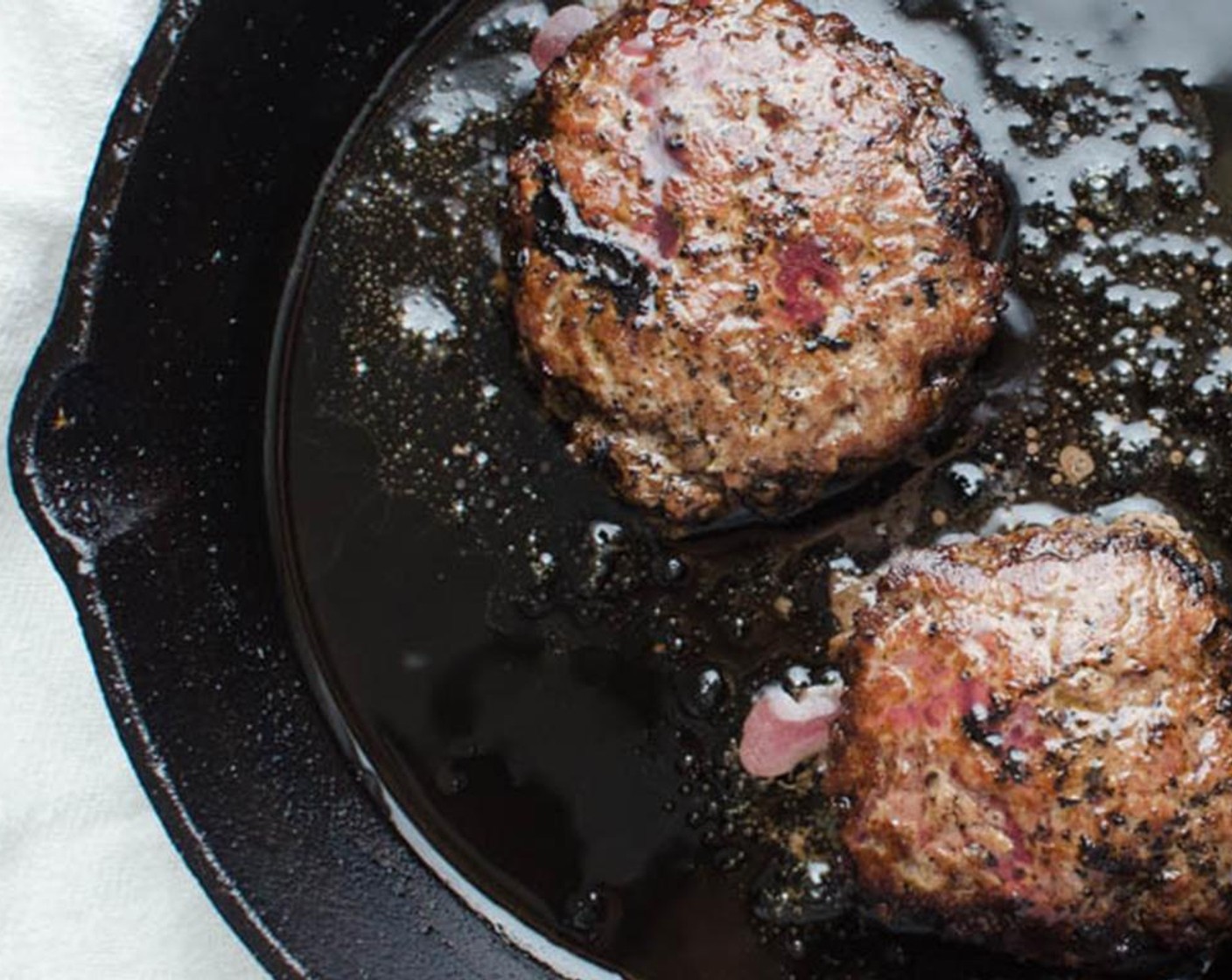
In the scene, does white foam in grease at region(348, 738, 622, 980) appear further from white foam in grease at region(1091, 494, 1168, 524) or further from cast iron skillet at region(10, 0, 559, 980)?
white foam in grease at region(1091, 494, 1168, 524)

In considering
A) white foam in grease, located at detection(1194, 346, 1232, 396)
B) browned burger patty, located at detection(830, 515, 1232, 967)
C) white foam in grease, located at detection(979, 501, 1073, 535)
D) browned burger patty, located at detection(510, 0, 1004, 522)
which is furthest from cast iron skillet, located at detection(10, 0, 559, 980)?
white foam in grease, located at detection(1194, 346, 1232, 396)

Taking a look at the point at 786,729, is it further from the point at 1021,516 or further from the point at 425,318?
the point at 425,318

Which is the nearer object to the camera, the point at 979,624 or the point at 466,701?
the point at 979,624

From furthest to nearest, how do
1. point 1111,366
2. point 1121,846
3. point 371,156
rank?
point 371,156 → point 1111,366 → point 1121,846

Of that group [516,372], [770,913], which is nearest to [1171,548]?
[770,913]

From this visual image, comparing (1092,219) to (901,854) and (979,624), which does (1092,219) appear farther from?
(901,854)

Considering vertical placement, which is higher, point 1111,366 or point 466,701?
point 1111,366

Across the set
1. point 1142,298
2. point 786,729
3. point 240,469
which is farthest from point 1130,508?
point 240,469

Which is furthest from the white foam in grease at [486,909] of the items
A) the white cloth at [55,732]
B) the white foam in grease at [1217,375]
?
the white foam in grease at [1217,375]
